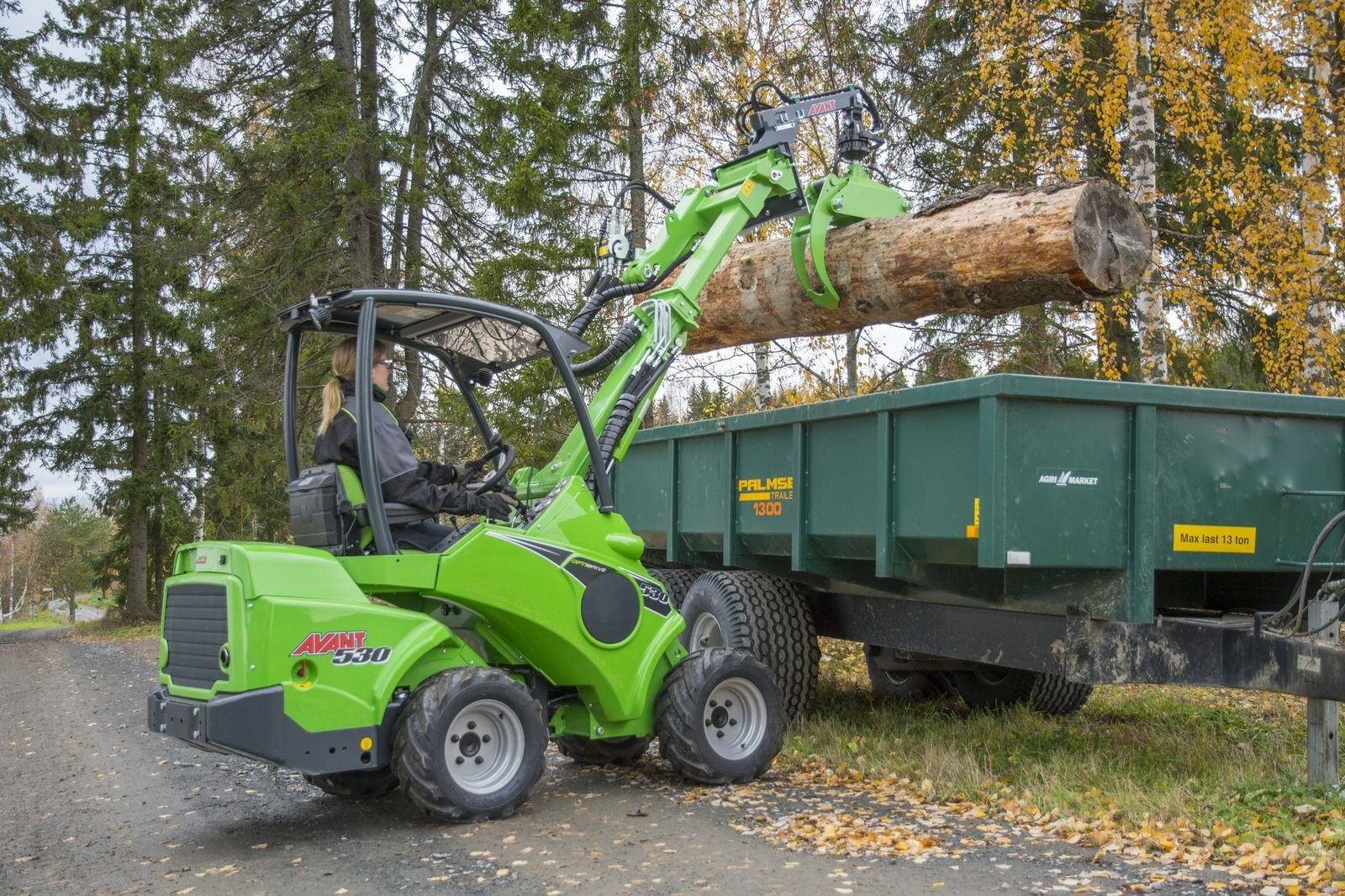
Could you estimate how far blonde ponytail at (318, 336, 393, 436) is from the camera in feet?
18.6

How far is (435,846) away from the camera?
5227mm

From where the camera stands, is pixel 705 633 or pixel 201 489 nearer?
pixel 705 633

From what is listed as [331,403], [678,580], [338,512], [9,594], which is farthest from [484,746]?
[9,594]

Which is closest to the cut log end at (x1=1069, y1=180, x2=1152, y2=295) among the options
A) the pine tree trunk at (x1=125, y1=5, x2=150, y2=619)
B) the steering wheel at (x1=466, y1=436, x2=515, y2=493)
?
the steering wheel at (x1=466, y1=436, x2=515, y2=493)

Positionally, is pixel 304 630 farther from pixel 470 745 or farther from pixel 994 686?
pixel 994 686

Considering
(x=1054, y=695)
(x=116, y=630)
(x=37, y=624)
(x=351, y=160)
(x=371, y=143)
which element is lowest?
(x=37, y=624)

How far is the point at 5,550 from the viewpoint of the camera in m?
74.1

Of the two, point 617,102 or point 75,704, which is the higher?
point 617,102

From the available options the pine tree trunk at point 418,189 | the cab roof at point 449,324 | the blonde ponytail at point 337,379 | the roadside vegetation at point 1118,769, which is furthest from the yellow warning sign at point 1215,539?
the pine tree trunk at point 418,189

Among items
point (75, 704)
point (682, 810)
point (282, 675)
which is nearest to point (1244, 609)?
point (682, 810)

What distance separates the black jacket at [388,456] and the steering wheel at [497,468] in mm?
246

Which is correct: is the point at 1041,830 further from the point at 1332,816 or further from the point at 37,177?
the point at 37,177

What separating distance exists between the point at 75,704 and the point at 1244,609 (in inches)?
392

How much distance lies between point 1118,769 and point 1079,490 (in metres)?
1.65
